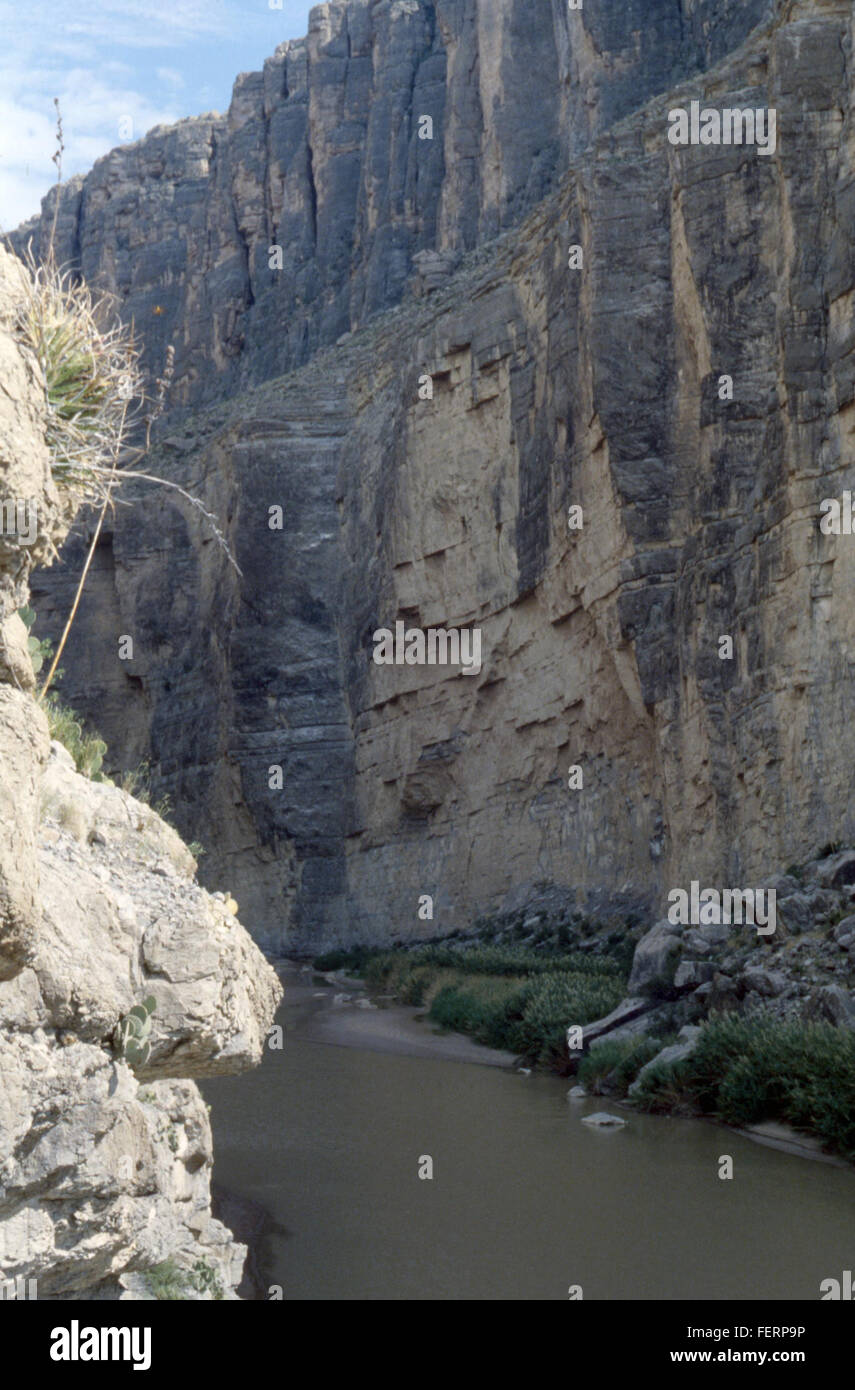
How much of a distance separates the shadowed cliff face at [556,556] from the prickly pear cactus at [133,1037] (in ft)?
48.7

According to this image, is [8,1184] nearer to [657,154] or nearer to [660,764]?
[660,764]

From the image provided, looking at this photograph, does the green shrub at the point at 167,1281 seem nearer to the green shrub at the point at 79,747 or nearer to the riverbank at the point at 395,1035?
the green shrub at the point at 79,747

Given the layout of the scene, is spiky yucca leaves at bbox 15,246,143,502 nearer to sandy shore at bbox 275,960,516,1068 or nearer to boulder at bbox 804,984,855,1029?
boulder at bbox 804,984,855,1029

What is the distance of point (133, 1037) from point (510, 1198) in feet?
26.5

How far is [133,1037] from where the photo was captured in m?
6.30

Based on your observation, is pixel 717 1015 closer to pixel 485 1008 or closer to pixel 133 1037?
pixel 485 1008

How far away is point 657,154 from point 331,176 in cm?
4205

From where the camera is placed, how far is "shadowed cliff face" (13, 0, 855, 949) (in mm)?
21984

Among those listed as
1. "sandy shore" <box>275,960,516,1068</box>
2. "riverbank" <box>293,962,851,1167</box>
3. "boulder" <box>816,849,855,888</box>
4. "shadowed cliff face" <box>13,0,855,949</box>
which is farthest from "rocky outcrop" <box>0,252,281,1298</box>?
"sandy shore" <box>275,960,516,1068</box>

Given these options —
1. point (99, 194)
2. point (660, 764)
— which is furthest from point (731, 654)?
point (99, 194)

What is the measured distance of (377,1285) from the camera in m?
10.8

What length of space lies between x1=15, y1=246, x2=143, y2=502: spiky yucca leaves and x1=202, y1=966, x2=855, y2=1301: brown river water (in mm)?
7230

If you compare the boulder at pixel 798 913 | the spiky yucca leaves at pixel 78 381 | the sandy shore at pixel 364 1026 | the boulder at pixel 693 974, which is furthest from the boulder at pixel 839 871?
the spiky yucca leaves at pixel 78 381

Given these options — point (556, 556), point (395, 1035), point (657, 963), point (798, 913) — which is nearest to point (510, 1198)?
point (798, 913)
